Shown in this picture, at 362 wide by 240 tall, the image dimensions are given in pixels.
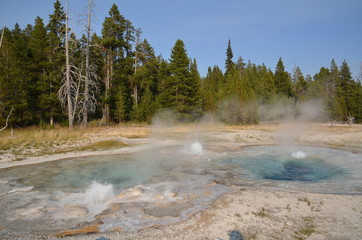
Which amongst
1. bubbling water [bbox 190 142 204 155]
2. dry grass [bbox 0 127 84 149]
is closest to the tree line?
dry grass [bbox 0 127 84 149]

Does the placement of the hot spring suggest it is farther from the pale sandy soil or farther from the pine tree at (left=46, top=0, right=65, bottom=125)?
the pine tree at (left=46, top=0, right=65, bottom=125)

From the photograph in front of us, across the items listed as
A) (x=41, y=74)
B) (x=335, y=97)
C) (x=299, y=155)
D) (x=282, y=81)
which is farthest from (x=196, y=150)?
(x=282, y=81)

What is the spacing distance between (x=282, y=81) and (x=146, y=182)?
156ft

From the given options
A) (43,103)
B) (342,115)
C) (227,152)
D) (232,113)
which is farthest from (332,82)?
(43,103)

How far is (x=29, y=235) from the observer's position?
3840 mm

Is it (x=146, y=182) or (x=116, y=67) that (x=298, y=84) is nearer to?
(x=116, y=67)

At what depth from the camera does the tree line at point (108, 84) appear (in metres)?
18.7

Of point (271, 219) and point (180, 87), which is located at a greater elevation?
point (180, 87)

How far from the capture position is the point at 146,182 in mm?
6953

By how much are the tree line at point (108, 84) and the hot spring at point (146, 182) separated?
10.7m

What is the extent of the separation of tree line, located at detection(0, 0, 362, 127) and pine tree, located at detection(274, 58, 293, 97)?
0.62ft

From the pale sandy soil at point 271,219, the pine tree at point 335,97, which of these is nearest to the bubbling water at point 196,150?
the pale sandy soil at point 271,219

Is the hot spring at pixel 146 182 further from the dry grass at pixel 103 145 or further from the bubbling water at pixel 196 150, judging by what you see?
the dry grass at pixel 103 145

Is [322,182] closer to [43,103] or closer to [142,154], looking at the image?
[142,154]
